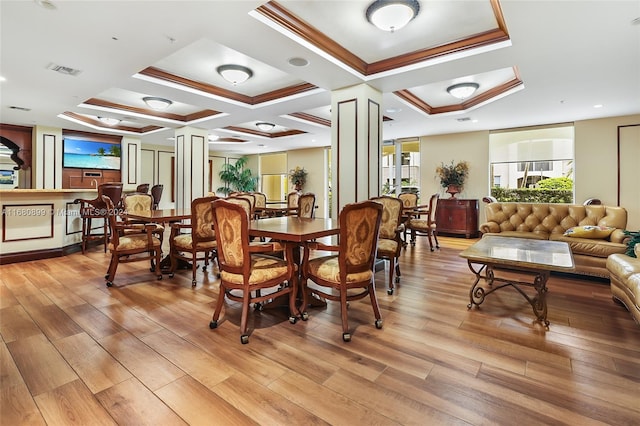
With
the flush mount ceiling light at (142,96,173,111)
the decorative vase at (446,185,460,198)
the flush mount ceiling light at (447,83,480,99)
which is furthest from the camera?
the decorative vase at (446,185,460,198)

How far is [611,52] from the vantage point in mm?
3357

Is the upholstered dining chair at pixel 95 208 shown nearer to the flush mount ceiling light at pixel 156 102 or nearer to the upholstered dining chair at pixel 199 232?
the flush mount ceiling light at pixel 156 102

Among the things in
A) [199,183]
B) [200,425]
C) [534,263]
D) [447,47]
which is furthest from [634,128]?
[199,183]

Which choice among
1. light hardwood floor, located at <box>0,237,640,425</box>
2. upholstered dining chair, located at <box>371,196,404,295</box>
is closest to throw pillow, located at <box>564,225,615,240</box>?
light hardwood floor, located at <box>0,237,640,425</box>

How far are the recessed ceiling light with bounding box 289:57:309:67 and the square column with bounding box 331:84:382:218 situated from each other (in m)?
0.92

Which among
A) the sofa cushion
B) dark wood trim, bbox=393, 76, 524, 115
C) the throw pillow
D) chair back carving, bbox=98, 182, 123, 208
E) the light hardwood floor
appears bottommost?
the light hardwood floor

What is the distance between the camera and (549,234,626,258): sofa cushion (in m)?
3.63

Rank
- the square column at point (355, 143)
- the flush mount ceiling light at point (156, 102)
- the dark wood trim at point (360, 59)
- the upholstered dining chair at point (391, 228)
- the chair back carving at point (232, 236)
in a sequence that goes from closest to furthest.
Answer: the chair back carving at point (232, 236)
the dark wood trim at point (360, 59)
the upholstered dining chair at point (391, 228)
the square column at point (355, 143)
the flush mount ceiling light at point (156, 102)

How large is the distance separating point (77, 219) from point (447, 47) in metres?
6.35

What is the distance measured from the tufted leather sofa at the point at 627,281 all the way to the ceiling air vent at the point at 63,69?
6012 mm

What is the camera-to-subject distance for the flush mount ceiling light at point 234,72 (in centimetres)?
414

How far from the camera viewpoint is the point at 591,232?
386 cm

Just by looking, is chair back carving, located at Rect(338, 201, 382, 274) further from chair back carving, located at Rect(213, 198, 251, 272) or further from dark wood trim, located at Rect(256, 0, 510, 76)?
dark wood trim, located at Rect(256, 0, 510, 76)

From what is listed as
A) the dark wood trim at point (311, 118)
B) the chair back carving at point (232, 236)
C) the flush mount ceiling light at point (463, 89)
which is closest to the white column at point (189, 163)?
the dark wood trim at point (311, 118)
